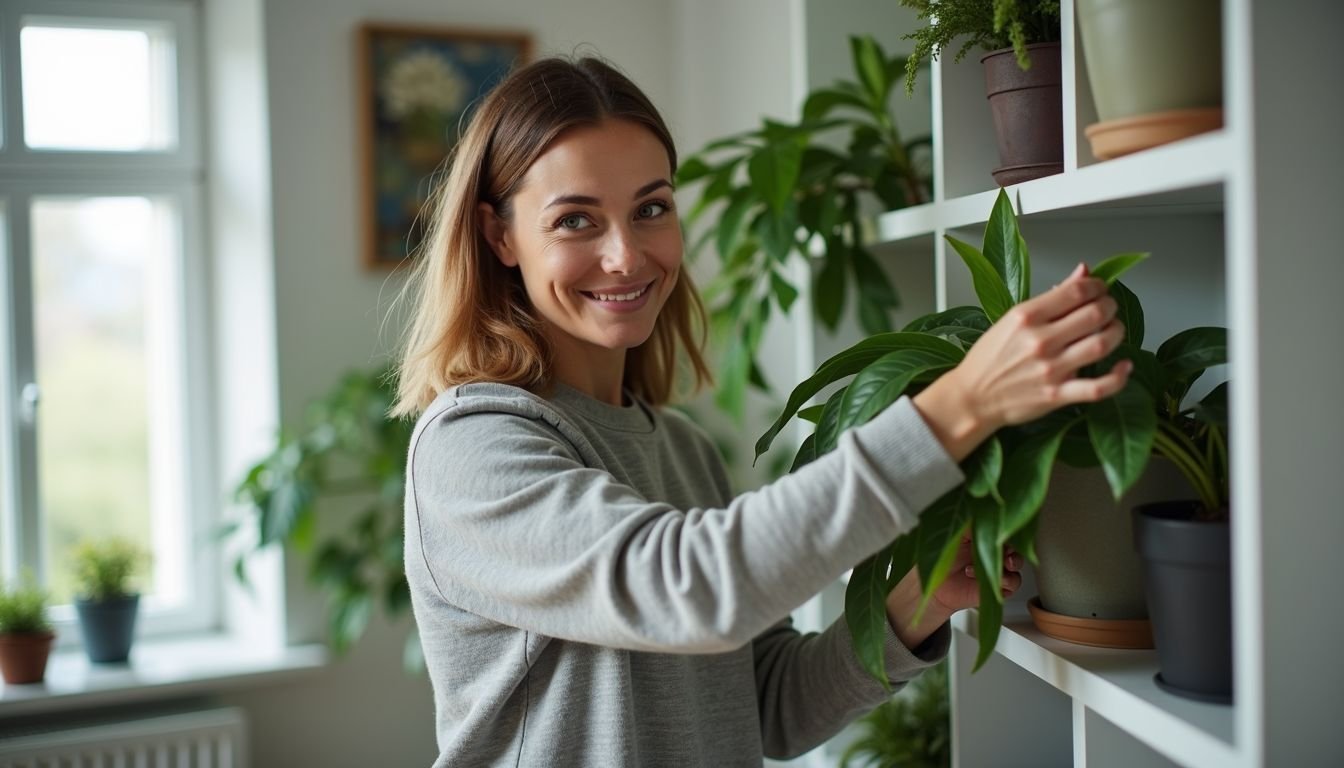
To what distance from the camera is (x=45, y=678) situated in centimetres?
263

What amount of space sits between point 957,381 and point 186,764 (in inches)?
93.4

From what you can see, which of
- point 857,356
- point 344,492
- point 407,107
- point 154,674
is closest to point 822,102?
point 857,356

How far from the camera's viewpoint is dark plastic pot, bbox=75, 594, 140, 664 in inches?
106

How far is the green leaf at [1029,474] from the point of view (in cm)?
86

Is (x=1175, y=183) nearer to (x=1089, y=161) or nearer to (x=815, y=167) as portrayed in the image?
(x=1089, y=161)

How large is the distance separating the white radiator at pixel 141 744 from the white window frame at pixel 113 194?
41cm

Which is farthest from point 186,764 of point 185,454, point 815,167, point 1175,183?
point 1175,183

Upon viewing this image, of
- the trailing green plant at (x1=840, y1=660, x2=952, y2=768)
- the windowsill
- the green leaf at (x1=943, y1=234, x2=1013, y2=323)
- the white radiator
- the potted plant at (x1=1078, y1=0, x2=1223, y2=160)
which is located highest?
the potted plant at (x1=1078, y1=0, x2=1223, y2=160)

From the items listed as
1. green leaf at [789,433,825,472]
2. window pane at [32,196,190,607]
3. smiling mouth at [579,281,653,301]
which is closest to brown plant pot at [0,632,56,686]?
window pane at [32,196,190,607]

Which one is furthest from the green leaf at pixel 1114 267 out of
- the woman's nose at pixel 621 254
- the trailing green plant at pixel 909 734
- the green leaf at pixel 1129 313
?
the trailing green plant at pixel 909 734

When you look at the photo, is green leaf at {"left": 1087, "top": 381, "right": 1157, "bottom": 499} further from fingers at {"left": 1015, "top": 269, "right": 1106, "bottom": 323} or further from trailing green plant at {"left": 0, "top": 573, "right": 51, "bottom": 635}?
trailing green plant at {"left": 0, "top": 573, "right": 51, "bottom": 635}

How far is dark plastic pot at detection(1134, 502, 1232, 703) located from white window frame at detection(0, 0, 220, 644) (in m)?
2.40

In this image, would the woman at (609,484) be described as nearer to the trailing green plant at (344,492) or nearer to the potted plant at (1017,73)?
the potted plant at (1017,73)

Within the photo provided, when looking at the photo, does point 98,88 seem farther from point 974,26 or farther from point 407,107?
point 974,26
